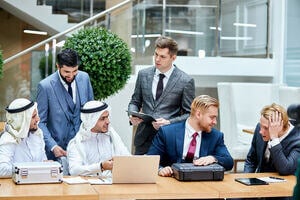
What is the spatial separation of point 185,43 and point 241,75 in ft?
3.12

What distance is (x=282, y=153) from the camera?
4426 mm

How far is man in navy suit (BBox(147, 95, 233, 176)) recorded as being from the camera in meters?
4.47

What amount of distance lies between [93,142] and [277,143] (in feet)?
→ 4.32

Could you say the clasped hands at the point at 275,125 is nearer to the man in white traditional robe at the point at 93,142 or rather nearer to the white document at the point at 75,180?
the man in white traditional robe at the point at 93,142

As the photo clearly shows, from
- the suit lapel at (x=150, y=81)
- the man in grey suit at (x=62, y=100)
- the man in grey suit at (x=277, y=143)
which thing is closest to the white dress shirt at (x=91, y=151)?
the man in grey suit at (x=62, y=100)

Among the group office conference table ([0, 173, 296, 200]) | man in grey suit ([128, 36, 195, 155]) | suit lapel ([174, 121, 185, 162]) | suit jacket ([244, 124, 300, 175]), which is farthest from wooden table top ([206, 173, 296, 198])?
man in grey suit ([128, 36, 195, 155])

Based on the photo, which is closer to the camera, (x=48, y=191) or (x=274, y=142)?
(x=48, y=191)

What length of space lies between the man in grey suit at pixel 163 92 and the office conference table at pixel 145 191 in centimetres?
119

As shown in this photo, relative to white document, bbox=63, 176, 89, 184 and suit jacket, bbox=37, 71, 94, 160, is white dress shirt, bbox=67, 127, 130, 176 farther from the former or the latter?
suit jacket, bbox=37, 71, 94, 160

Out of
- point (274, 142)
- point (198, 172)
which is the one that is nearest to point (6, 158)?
point (198, 172)

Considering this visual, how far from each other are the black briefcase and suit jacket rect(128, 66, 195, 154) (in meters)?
1.00

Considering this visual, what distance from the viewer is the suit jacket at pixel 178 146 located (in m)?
4.51

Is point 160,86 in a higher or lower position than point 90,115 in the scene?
higher

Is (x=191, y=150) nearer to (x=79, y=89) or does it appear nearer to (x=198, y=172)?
(x=198, y=172)
